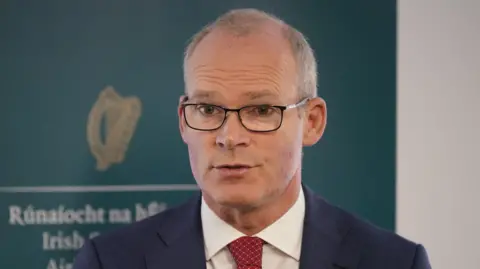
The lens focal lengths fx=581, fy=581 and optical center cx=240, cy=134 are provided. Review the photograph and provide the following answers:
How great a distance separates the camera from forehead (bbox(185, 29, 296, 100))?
4.79ft

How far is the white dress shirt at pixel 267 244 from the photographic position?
1.60m

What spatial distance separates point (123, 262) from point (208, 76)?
1.85ft

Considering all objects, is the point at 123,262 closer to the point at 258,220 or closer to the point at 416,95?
the point at 258,220

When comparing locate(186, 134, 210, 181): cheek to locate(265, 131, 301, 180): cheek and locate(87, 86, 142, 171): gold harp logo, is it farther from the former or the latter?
locate(87, 86, 142, 171): gold harp logo

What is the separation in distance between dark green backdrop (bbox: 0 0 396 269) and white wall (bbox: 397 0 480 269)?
8 centimetres

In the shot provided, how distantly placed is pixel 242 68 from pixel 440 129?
105 centimetres

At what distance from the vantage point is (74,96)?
80.0 inches

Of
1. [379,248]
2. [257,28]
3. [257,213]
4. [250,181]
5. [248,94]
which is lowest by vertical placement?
[379,248]

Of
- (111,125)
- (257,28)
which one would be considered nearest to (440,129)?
Answer: (257,28)

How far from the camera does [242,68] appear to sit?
57.9 inches

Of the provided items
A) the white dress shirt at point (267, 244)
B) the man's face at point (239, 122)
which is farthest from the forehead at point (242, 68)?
the white dress shirt at point (267, 244)

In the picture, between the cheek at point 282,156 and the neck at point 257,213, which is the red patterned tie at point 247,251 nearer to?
the neck at point 257,213

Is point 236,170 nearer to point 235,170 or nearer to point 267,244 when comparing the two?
A: point 235,170

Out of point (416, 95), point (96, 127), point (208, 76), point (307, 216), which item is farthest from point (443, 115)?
point (96, 127)
